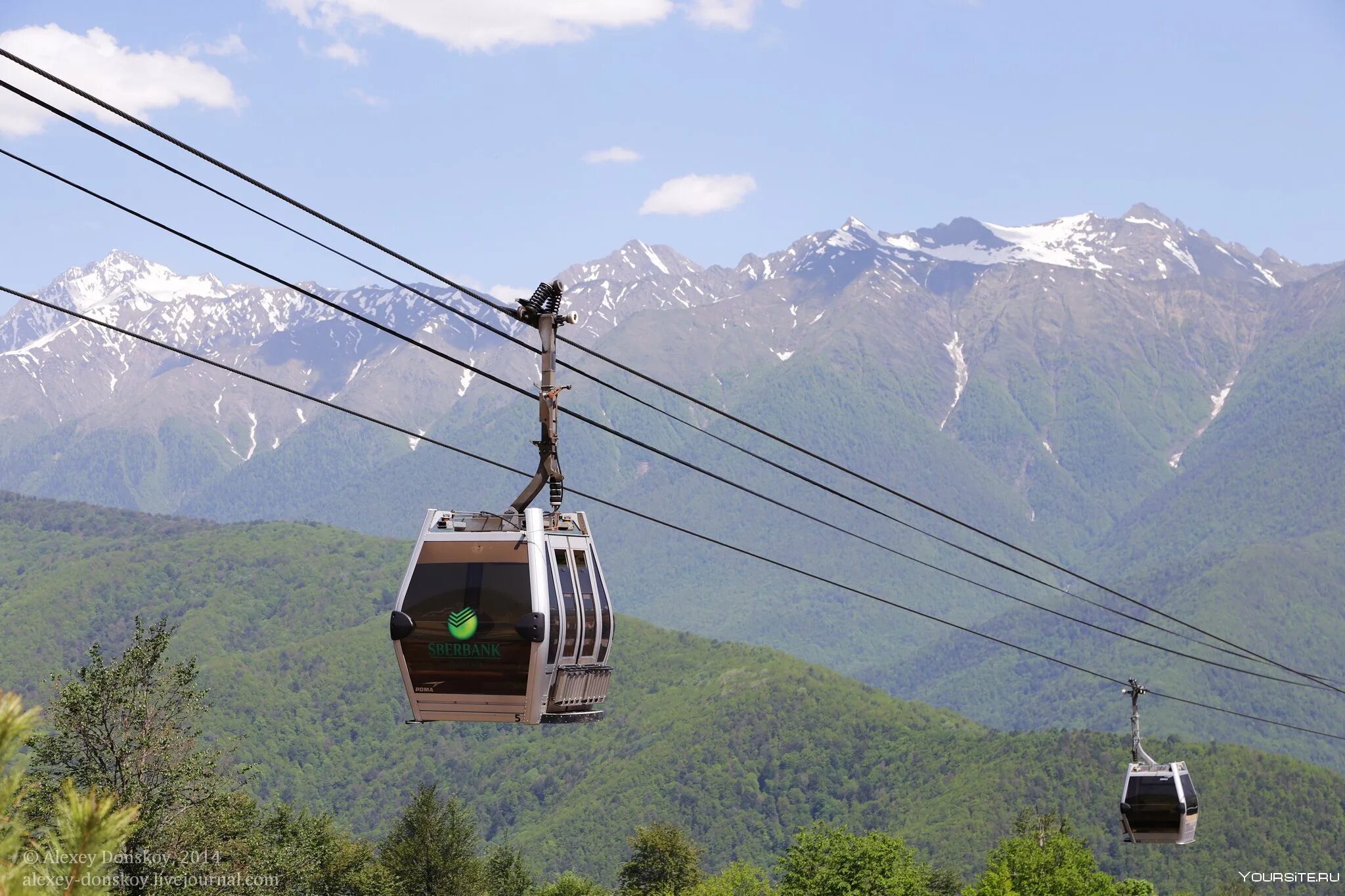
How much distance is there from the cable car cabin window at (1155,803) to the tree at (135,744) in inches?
1030

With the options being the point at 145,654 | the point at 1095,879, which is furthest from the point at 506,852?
the point at 145,654

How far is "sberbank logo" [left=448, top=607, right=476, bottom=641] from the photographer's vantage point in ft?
73.5

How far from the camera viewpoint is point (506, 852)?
148m

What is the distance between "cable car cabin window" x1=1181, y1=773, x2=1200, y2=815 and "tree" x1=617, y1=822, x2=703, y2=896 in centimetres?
10100

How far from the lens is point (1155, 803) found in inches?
1752

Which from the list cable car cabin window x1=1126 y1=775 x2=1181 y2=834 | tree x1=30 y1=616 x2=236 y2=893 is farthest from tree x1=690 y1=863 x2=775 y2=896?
cable car cabin window x1=1126 y1=775 x2=1181 y2=834

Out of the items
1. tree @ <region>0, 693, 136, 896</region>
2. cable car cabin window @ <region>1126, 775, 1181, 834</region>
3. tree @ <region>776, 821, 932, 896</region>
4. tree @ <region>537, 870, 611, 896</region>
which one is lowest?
tree @ <region>537, 870, 611, 896</region>

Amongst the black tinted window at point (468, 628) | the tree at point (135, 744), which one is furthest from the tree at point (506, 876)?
the black tinted window at point (468, 628)

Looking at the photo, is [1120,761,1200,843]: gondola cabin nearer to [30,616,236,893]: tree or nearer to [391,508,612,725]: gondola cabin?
[391,508,612,725]: gondola cabin

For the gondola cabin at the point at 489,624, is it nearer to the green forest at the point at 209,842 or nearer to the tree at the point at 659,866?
the green forest at the point at 209,842

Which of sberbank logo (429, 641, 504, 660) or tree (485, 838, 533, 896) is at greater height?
sberbank logo (429, 641, 504, 660)

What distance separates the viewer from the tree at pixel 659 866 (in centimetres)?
14512

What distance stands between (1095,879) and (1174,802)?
221 feet

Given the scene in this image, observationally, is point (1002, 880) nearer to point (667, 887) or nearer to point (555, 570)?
point (667, 887)
